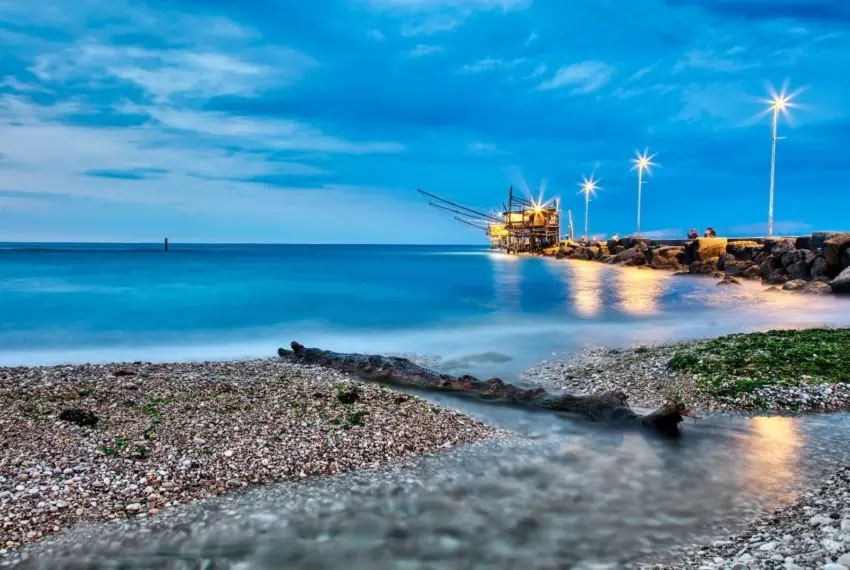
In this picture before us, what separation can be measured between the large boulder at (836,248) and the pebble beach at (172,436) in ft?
119

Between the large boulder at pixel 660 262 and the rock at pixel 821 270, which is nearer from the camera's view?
the rock at pixel 821 270

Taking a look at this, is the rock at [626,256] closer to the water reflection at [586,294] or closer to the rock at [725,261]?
the water reflection at [586,294]

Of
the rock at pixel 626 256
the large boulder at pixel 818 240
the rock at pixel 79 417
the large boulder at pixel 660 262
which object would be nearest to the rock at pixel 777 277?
the large boulder at pixel 818 240

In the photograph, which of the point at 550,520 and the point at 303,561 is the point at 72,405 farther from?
the point at 550,520

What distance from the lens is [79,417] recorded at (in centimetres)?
915

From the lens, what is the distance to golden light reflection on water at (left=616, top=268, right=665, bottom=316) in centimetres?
3058

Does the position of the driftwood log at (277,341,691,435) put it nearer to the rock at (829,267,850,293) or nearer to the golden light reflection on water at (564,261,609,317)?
the golden light reflection on water at (564,261,609,317)

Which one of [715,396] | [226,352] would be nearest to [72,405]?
[226,352]

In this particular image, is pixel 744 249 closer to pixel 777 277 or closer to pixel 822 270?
pixel 777 277

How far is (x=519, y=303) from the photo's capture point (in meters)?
34.9

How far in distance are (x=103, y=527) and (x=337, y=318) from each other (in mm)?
21692

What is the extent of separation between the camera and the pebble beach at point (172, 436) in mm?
7125

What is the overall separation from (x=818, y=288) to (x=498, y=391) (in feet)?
98.3

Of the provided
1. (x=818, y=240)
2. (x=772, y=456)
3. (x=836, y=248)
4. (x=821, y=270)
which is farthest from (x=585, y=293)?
(x=772, y=456)
